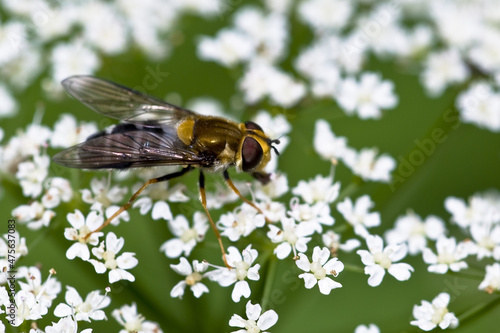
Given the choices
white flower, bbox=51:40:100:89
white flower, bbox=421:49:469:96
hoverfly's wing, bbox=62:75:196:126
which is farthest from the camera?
white flower, bbox=421:49:469:96

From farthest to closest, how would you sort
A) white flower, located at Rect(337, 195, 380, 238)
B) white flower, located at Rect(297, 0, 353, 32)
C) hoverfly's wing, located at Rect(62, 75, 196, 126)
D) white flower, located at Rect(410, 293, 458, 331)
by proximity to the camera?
white flower, located at Rect(297, 0, 353, 32), hoverfly's wing, located at Rect(62, 75, 196, 126), white flower, located at Rect(337, 195, 380, 238), white flower, located at Rect(410, 293, 458, 331)

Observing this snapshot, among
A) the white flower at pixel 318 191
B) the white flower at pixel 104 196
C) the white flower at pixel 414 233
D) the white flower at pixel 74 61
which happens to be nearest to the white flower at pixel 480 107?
the white flower at pixel 414 233

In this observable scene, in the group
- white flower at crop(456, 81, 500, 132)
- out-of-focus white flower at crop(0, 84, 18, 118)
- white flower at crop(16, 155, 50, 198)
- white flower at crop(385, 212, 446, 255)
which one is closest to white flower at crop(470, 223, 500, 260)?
white flower at crop(385, 212, 446, 255)

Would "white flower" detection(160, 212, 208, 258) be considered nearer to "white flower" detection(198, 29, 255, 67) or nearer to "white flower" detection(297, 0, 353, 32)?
"white flower" detection(198, 29, 255, 67)

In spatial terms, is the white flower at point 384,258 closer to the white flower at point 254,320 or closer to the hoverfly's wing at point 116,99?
the white flower at point 254,320

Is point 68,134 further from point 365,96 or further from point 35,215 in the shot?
point 365,96

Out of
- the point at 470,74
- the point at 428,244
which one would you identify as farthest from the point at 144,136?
the point at 470,74
